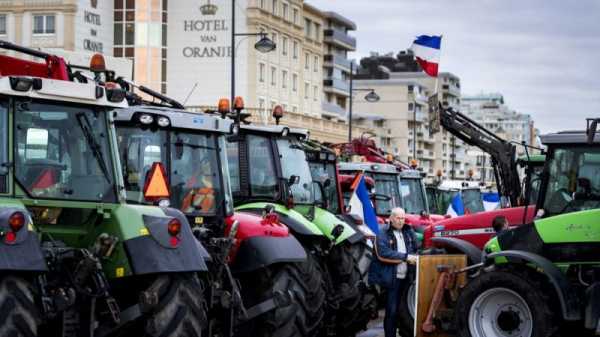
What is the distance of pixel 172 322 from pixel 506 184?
1752 centimetres

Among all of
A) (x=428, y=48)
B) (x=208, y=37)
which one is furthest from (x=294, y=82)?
(x=428, y=48)

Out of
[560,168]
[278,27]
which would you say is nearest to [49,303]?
[560,168]

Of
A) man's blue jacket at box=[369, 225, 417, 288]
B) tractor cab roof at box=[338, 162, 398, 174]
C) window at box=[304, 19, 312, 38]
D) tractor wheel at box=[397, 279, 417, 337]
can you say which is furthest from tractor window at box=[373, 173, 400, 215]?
window at box=[304, 19, 312, 38]

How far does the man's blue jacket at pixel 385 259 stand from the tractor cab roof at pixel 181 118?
3.75m

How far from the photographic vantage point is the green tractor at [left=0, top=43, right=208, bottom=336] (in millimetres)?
10688

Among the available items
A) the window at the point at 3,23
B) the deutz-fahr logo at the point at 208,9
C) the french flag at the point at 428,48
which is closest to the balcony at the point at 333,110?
the deutz-fahr logo at the point at 208,9

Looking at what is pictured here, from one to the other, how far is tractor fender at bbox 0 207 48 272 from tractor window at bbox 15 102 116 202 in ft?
3.07

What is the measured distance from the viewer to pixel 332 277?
18016 millimetres

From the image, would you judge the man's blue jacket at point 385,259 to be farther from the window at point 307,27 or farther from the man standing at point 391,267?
the window at point 307,27

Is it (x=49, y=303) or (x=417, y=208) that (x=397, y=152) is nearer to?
(x=417, y=208)

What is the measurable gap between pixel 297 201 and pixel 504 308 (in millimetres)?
4194

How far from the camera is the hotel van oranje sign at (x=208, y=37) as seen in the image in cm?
8638

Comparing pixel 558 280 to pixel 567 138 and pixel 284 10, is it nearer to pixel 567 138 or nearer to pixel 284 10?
pixel 567 138

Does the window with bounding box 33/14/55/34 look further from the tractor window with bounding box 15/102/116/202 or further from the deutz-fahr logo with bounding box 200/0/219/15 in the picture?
the tractor window with bounding box 15/102/116/202
